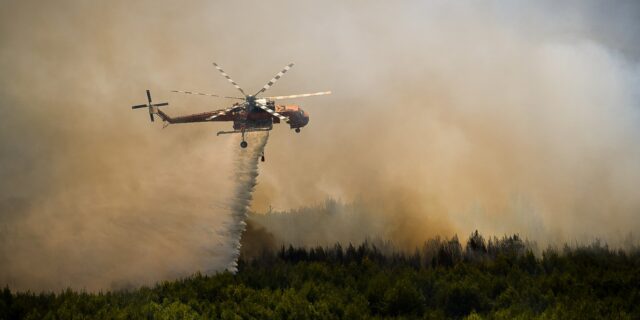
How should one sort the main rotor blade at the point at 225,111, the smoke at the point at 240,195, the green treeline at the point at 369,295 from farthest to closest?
the main rotor blade at the point at 225,111 < the smoke at the point at 240,195 < the green treeline at the point at 369,295

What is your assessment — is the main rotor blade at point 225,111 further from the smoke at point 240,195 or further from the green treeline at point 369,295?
the green treeline at point 369,295

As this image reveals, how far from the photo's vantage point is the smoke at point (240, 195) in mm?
74688

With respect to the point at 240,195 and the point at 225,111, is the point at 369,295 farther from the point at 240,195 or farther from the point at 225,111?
the point at 225,111

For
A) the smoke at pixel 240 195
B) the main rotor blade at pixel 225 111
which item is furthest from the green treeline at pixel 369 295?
the main rotor blade at pixel 225 111

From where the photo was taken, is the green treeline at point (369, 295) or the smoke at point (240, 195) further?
the smoke at point (240, 195)

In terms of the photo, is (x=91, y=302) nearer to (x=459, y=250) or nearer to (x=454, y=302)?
(x=454, y=302)

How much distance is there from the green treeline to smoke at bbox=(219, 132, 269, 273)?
238 cm

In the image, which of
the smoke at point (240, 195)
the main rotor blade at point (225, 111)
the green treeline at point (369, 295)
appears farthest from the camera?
the main rotor blade at point (225, 111)

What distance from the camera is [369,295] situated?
7225 cm

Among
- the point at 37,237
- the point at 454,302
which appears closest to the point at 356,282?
the point at 454,302

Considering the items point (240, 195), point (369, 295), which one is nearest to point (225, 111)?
point (240, 195)

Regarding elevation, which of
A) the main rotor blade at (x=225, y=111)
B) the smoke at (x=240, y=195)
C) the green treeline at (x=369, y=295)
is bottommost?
the green treeline at (x=369, y=295)

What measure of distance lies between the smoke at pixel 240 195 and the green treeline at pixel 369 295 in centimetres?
238

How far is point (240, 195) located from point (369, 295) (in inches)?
597
